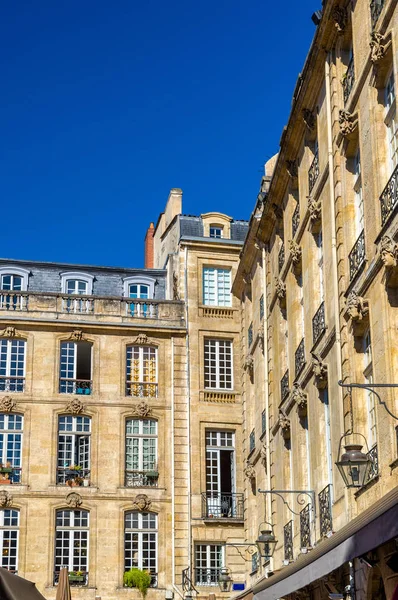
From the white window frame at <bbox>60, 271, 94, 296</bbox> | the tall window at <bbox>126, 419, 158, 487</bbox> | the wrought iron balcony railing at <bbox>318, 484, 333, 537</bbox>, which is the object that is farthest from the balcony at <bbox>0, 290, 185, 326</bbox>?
the wrought iron balcony railing at <bbox>318, 484, 333, 537</bbox>

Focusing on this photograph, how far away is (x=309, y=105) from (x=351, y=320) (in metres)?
5.42

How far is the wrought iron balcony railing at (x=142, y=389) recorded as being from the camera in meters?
32.7

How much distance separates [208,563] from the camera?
31344 mm

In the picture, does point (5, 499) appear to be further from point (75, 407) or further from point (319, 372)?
point (319, 372)

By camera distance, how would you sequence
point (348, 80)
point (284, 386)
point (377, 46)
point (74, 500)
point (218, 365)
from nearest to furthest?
point (377, 46)
point (348, 80)
point (284, 386)
point (74, 500)
point (218, 365)

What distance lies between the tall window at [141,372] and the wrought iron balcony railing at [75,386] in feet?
3.97

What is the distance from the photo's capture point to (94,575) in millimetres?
30750

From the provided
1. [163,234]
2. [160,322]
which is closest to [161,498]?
[160,322]

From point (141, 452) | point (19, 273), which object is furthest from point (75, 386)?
point (19, 273)

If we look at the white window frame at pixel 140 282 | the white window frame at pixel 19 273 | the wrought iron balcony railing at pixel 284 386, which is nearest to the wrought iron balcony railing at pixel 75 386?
the white window frame at pixel 19 273

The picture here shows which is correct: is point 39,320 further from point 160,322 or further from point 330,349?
point 330,349

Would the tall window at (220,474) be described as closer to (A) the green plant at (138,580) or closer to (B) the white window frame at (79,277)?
(A) the green plant at (138,580)

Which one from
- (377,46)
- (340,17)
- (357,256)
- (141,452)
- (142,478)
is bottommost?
(142,478)

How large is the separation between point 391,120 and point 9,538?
20.3 m
